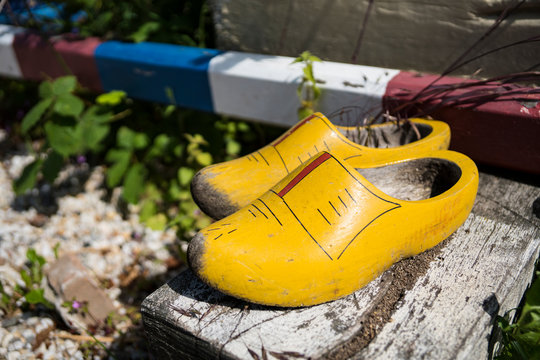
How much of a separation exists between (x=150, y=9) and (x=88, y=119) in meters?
0.70

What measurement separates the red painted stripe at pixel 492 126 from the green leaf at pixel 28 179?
5.80 feet

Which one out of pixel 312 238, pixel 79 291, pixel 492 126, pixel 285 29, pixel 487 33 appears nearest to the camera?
pixel 312 238

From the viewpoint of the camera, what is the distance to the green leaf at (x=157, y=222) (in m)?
2.33

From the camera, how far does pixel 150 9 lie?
8.49 feet

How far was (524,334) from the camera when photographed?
1189 millimetres

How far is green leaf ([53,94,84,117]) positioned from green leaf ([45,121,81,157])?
7 cm

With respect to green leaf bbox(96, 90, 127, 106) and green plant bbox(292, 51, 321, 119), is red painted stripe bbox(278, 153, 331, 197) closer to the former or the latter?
green plant bbox(292, 51, 321, 119)

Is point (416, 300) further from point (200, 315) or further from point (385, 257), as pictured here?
point (200, 315)

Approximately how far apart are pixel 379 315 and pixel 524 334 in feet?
1.21

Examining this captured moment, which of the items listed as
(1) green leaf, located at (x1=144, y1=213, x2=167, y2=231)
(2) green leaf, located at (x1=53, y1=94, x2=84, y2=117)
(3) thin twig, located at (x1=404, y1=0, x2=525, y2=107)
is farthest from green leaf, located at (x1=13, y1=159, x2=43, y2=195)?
(3) thin twig, located at (x1=404, y1=0, x2=525, y2=107)

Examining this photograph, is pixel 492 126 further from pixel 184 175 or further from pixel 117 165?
pixel 117 165

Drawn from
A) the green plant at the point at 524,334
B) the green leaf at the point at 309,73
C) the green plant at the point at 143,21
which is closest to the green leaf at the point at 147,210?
the green plant at the point at 143,21

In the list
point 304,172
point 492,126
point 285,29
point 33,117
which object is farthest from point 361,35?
point 33,117

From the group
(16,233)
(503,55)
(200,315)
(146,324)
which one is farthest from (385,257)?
(16,233)
